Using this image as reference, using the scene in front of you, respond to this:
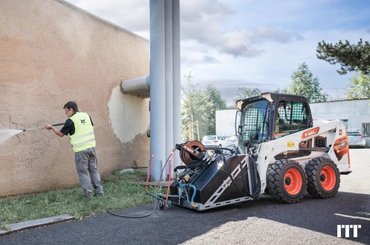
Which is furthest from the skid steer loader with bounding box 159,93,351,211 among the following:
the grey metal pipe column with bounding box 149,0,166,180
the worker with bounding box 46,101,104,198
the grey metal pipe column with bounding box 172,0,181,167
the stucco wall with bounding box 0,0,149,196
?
the stucco wall with bounding box 0,0,149,196

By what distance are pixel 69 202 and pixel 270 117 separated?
426 cm

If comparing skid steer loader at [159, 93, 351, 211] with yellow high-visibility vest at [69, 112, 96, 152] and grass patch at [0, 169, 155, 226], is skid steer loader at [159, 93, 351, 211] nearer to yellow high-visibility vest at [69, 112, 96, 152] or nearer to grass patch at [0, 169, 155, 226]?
grass patch at [0, 169, 155, 226]

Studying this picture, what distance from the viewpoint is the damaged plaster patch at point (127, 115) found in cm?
1094

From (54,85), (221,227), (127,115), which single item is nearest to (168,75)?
(127,115)

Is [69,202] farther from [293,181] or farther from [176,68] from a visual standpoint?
[176,68]

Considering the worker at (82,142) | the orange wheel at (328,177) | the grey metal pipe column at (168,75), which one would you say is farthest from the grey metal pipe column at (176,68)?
the orange wheel at (328,177)

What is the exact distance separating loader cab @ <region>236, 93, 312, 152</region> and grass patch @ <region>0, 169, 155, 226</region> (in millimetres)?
2482

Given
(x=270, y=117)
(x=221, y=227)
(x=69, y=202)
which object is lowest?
(x=221, y=227)

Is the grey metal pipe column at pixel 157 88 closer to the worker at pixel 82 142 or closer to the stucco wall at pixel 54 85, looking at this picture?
the stucco wall at pixel 54 85

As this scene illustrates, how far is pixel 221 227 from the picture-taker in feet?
18.4

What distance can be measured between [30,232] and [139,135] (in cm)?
707

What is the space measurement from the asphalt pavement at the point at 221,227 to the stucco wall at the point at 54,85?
8.91ft

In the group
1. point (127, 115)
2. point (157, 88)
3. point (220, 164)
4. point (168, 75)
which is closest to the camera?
point (220, 164)

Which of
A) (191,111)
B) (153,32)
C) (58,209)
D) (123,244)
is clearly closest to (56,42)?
(153,32)
